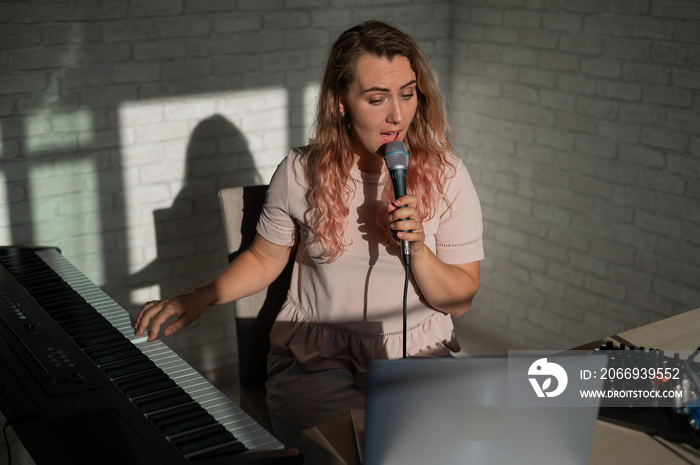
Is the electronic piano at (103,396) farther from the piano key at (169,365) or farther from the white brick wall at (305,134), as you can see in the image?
the white brick wall at (305,134)

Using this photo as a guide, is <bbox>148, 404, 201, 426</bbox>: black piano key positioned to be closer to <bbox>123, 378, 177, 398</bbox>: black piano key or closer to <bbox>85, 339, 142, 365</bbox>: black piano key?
<bbox>123, 378, 177, 398</bbox>: black piano key

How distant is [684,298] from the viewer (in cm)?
279

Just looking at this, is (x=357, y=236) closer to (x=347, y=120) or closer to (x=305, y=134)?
(x=347, y=120)

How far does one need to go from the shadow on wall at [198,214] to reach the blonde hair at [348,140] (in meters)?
1.17

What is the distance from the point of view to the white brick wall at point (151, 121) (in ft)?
8.86

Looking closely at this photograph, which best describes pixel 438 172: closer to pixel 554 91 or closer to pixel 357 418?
pixel 357 418

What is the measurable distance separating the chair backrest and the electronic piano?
0.39 metres

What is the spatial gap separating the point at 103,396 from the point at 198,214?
1738mm

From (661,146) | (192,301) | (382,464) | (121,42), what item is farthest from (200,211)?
(382,464)

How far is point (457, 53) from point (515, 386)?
2.73 m

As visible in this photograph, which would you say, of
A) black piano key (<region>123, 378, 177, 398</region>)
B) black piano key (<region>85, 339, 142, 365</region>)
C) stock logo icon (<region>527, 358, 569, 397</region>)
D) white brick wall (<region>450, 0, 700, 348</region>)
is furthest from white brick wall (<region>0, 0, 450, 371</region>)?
stock logo icon (<region>527, 358, 569, 397</region>)

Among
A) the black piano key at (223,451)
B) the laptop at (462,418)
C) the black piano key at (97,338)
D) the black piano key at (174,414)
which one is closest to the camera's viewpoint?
the laptop at (462,418)

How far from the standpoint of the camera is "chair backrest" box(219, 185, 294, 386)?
214 cm

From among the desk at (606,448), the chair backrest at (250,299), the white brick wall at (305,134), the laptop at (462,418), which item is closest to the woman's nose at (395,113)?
the chair backrest at (250,299)
